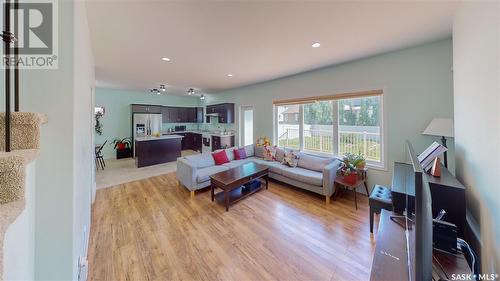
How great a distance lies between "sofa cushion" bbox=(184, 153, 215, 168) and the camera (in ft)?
12.1

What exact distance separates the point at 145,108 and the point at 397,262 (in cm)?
804

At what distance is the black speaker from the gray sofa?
2.05 metres

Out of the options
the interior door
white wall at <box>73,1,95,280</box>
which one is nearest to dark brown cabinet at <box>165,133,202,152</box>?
the interior door

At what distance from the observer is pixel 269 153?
4629 mm

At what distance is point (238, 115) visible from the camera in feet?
20.6

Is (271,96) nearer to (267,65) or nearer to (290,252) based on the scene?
(267,65)

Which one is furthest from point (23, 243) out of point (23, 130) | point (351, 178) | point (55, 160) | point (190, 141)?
point (190, 141)

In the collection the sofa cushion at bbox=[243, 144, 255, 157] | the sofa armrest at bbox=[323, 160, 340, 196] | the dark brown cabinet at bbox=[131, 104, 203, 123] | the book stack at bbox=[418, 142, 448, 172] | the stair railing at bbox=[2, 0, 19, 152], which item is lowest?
the sofa armrest at bbox=[323, 160, 340, 196]

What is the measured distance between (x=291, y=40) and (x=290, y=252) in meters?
2.72

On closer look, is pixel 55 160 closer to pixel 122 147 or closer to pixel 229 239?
pixel 229 239

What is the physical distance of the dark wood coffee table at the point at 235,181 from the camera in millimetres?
2996

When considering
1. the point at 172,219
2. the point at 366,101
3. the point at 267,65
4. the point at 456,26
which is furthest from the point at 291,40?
the point at 172,219

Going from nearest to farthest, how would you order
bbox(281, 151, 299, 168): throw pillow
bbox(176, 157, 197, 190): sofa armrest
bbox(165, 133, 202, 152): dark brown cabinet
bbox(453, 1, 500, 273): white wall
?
bbox(453, 1, 500, 273): white wall
bbox(176, 157, 197, 190): sofa armrest
bbox(281, 151, 299, 168): throw pillow
bbox(165, 133, 202, 152): dark brown cabinet

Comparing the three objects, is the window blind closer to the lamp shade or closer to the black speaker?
the lamp shade
